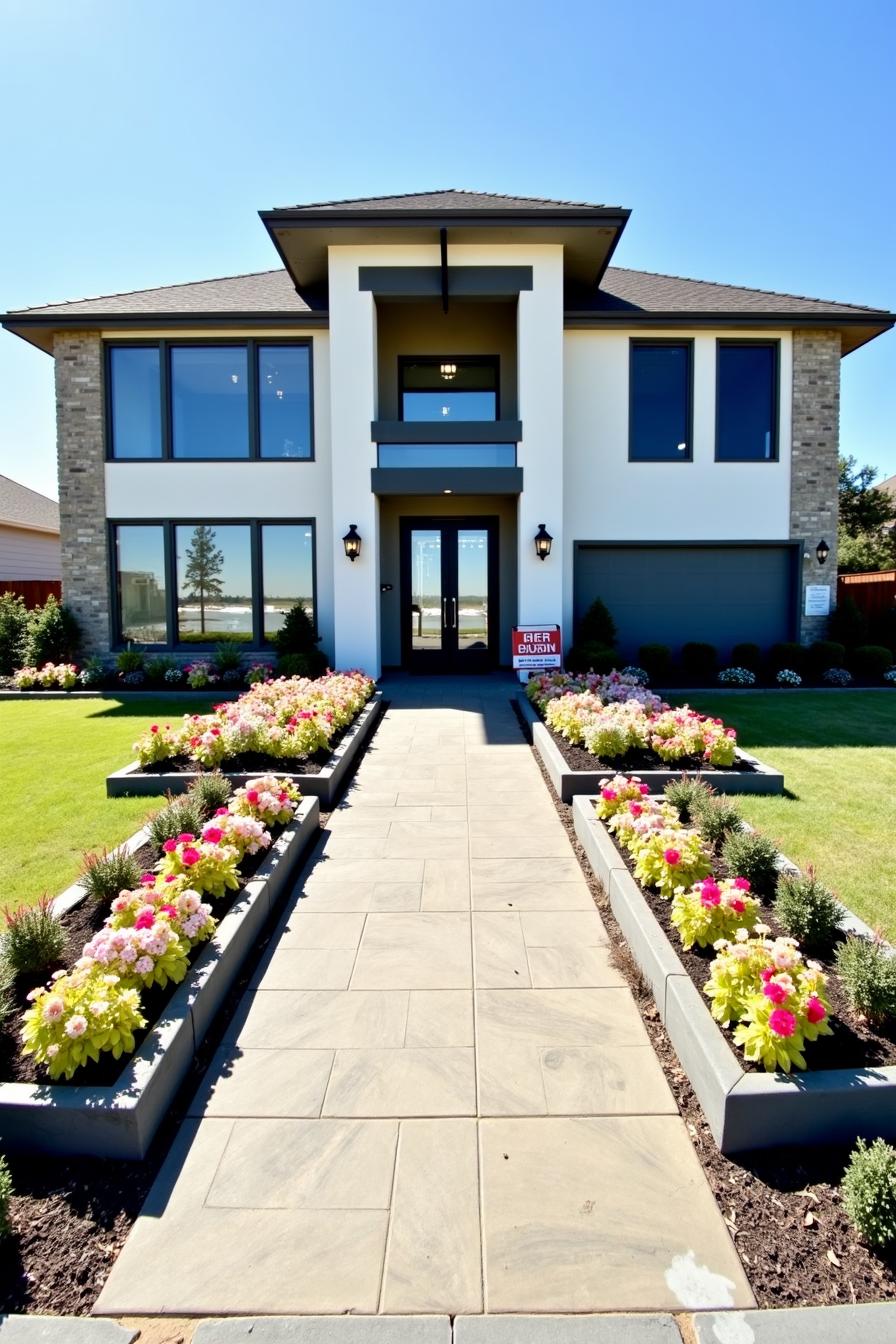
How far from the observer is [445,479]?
37.6ft

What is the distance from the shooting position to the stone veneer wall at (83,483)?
12.4 m

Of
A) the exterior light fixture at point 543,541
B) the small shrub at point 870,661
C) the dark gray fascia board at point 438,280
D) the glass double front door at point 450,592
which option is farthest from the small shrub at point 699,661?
the dark gray fascia board at point 438,280

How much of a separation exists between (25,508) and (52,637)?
12.6 m

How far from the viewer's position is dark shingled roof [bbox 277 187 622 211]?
1056 cm

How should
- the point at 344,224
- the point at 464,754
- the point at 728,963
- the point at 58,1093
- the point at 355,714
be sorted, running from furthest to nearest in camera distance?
the point at 344,224 < the point at 355,714 < the point at 464,754 < the point at 728,963 < the point at 58,1093

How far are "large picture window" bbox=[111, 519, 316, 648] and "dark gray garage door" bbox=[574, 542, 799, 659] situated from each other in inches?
199

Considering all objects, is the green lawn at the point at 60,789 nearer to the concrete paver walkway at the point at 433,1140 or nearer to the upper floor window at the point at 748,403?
the concrete paver walkway at the point at 433,1140

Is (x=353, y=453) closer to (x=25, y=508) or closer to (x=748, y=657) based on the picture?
(x=748, y=657)

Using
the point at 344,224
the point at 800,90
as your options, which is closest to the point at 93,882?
the point at 344,224

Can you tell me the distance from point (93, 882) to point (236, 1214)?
6.79 feet

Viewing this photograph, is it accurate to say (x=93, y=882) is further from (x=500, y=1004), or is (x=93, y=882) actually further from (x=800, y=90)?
(x=800, y=90)

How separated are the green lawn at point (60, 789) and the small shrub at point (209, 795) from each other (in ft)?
1.87

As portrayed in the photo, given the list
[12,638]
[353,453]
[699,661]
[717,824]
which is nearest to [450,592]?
[353,453]

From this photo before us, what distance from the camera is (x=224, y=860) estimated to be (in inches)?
153
